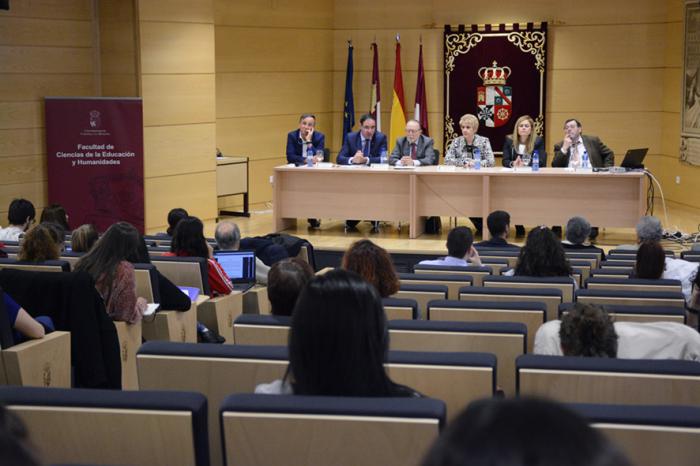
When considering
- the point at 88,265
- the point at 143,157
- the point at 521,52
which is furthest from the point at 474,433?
the point at 521,52

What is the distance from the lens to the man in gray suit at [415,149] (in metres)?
10.5

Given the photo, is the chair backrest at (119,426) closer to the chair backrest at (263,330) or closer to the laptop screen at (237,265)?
the chair backrest at (263,330)

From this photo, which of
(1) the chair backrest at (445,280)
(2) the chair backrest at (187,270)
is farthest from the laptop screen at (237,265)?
(1) the chair backrest at (445,280)

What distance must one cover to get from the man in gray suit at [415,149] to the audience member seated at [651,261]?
4.94 meters

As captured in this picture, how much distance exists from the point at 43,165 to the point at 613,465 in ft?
33.5

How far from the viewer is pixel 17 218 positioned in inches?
295

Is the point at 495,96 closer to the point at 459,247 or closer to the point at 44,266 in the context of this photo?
the point at 459,247

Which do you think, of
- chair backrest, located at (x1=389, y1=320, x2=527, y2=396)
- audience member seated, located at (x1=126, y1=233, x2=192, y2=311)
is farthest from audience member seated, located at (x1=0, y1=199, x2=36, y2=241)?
chair backrest, located at (x1=389, y1=320, x2=527, y2=396)

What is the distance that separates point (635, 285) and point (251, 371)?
10.6 feet

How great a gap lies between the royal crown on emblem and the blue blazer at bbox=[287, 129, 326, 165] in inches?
132

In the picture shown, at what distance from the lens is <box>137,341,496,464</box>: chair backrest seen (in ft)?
8.26

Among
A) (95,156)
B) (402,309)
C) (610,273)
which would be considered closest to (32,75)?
(95,156)

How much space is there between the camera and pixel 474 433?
91cm

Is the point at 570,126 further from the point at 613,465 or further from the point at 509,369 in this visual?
the point at 613,465
